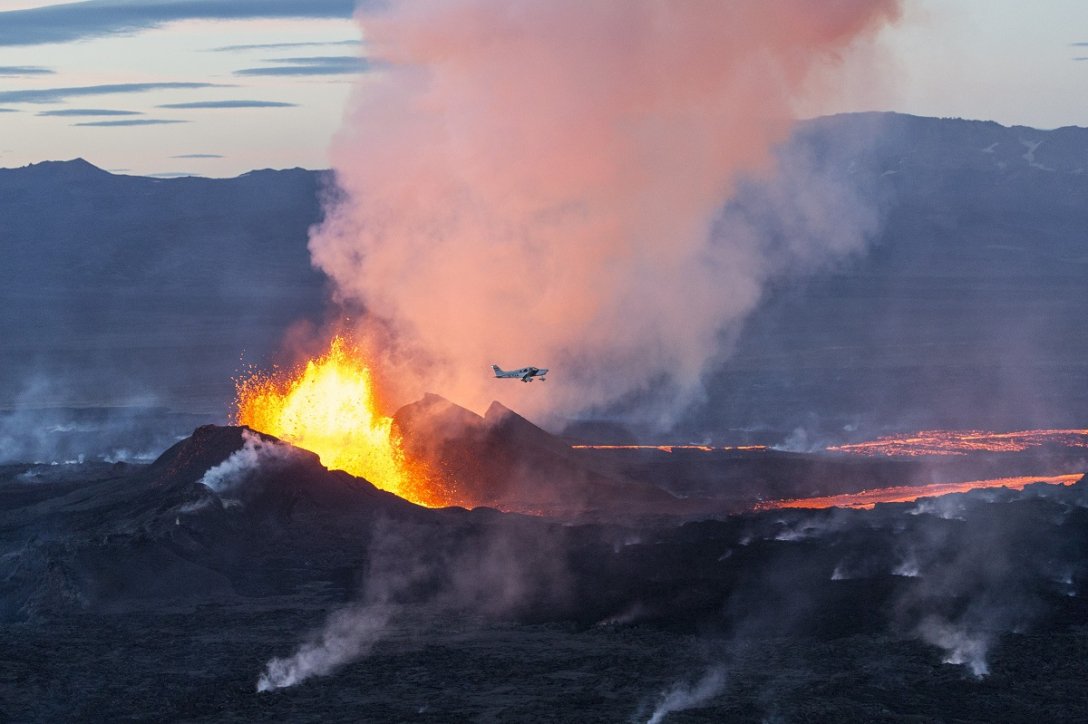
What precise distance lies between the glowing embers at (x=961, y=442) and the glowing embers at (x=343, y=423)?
26924 mm

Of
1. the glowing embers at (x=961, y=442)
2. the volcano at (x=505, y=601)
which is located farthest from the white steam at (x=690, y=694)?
the glowing embers at (x=961, y=442)

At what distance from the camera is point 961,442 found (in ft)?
297

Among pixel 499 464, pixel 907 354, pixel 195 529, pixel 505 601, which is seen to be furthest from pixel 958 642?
pixel 907 354

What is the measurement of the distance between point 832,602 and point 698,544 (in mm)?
7642

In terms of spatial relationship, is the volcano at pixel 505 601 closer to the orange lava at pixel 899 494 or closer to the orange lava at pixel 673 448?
the orange lava at pixel 899 494

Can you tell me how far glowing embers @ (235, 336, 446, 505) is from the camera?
221ft

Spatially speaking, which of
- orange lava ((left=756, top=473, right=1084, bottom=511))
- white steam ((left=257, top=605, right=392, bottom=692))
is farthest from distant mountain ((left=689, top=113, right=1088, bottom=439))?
white steam ((left=257, top=605, right=392, bottom=692))

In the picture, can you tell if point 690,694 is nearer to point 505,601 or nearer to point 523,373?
point 505,601

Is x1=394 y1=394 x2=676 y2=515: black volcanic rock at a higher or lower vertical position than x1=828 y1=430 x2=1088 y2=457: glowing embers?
higher

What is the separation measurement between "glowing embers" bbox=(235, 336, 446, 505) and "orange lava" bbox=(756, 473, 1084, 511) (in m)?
14.2

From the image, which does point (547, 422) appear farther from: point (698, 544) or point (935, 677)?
point (935, 677)

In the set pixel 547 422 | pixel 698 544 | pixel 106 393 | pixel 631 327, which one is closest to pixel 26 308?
pixel 106 393

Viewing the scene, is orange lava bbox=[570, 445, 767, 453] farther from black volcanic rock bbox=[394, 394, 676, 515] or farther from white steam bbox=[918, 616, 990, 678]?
white steam bbox=[918, 616, 990, 678]

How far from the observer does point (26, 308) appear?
183 m
